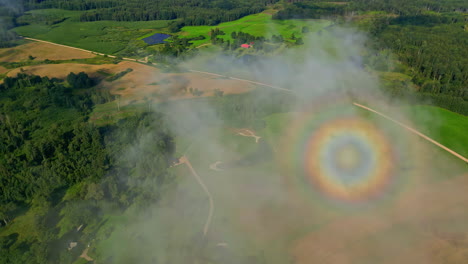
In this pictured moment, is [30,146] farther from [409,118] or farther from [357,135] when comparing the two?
[409,118]

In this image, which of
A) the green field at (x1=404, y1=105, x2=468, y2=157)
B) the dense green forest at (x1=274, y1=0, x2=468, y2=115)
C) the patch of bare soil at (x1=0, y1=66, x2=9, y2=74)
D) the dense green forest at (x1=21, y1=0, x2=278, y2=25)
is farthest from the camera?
the dense green forest at (x1=21, y1=0, x2=278, y2=25)

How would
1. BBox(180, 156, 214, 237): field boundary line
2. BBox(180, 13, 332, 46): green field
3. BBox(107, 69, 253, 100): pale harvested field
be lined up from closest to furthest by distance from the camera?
BBox(180, 156, 214, 237): field boundary line → BBox(107, 69, 253, 100): pale harvested field → BBox(180, 13, 332, 46): green field

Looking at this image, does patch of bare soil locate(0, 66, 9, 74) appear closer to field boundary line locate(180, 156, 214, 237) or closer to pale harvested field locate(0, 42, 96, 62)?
pale harvested field locate(0, 42, 96, 62)

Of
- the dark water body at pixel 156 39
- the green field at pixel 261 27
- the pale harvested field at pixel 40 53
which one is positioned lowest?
the pale harvested field at pixel 40 53

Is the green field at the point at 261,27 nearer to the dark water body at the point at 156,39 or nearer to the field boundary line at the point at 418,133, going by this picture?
the dark water body at the point at 156,39

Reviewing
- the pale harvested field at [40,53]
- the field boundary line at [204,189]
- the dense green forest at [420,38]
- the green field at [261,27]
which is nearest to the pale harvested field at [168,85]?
the field boundary line at [204,189]

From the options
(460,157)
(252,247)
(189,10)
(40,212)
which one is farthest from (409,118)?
(189,10)

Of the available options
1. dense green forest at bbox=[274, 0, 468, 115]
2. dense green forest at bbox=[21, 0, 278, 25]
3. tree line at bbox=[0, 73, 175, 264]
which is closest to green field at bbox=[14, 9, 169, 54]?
dense green forest at bbox=[21, 0, 278, 25]
